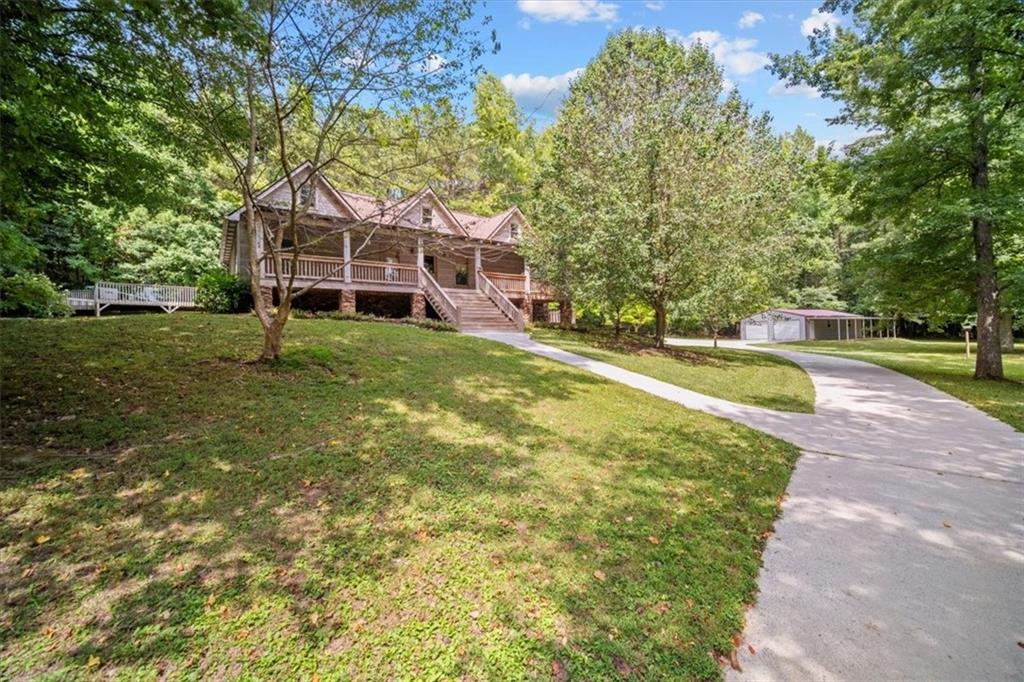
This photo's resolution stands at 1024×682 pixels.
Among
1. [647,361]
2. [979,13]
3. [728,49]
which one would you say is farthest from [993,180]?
[647,361]

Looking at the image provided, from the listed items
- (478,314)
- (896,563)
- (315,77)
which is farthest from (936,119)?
(315,77)

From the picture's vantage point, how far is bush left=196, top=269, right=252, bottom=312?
1423 cm

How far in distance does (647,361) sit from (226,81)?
426 inches

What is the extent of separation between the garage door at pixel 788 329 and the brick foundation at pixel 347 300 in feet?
108

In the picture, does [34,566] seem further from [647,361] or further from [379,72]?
[647,361]

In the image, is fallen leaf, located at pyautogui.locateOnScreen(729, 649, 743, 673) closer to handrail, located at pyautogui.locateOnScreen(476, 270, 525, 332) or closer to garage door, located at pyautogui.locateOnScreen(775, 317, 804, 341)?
handrail, located at pyautogui.locateOnScreen(476, 270, 525, 332)

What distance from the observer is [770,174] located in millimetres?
15141

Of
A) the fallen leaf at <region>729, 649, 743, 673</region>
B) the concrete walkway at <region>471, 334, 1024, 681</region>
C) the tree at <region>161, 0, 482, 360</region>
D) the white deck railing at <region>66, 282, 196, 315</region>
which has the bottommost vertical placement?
the fallen leaf at <region>729, 649, 743, 673</region>

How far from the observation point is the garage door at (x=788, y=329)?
3512 cm

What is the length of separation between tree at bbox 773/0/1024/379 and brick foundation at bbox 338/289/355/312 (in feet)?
50.9

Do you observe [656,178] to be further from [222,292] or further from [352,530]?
[222,292]

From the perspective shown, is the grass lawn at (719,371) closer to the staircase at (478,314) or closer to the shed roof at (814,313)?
the staircase at (478,314)

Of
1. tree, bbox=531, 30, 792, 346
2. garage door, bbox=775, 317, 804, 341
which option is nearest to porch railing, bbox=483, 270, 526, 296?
tree, bbox=531, 30, 792, 346

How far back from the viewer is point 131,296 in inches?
737
